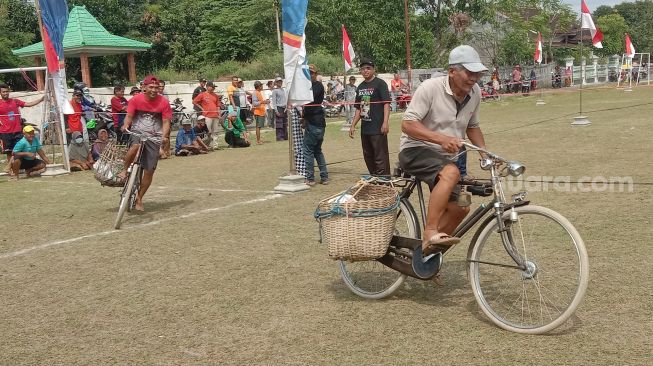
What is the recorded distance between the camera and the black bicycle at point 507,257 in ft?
13.5

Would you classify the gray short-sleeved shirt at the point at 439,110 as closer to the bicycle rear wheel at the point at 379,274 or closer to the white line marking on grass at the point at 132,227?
the bicycle rear wheel at the point at 379,274

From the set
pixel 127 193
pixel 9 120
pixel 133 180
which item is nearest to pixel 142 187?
pixel 133 180

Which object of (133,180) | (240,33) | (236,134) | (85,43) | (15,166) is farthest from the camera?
(240,33)

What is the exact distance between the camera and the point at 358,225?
4.56 meters

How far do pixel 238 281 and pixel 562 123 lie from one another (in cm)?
1494

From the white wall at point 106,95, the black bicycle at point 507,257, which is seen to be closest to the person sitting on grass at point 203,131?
the white wall at point 106,95

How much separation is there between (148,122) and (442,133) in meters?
5.08

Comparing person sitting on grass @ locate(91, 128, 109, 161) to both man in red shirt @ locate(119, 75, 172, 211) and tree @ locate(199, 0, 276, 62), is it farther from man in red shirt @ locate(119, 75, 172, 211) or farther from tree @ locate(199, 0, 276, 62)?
tree @ locate(199, 0, 276, 62)

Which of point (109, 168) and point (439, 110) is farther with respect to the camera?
point (109, 168)

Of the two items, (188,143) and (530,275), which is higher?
(188,143)

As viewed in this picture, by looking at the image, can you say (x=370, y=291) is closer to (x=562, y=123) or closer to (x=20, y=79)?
(x=562, y=123)

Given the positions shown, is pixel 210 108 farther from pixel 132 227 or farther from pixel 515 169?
pixel 515 169

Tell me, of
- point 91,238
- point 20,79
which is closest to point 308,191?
point 91,238

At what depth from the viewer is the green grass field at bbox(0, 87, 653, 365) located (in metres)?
4.02
